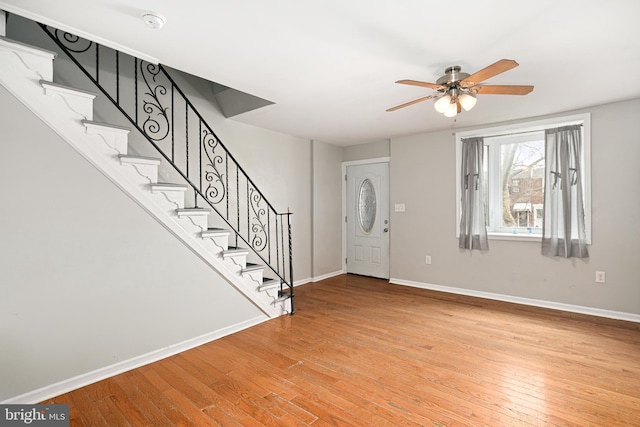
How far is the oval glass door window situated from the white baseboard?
1144 mm

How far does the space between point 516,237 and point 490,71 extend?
9.51ft

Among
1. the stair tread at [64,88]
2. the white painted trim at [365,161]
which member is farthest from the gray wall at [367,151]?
the stair tread at [64,88]

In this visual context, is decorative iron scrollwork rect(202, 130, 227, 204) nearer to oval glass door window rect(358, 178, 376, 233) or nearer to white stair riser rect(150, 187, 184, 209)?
white stair riser rect(150, 187, 184, 209)

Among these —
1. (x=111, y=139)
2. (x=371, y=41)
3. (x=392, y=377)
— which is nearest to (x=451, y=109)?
(x=371, y=41)

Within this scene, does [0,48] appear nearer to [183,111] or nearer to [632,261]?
[183,111]

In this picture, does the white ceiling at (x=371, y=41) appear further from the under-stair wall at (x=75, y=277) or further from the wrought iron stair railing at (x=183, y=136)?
the under-stair wall at (x=75, y=277)

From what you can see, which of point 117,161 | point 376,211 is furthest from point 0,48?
point 376,211

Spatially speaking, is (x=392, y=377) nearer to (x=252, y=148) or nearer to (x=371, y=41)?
(x=371, y=41)

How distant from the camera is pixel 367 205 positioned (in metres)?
5.92

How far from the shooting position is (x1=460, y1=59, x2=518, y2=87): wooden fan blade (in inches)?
79.5

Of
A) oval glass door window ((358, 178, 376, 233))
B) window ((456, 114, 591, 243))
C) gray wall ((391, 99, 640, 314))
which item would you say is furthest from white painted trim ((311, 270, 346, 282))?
window ((456, 114, 591, 243))

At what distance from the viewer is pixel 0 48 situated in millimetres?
1975

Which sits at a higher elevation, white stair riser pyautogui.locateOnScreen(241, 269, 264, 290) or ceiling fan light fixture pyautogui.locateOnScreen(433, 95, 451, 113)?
ceiling fan light fixture pyautogui.locateOnScreen(433, 95, 451, 113)

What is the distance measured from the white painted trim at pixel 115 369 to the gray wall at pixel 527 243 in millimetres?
3106
